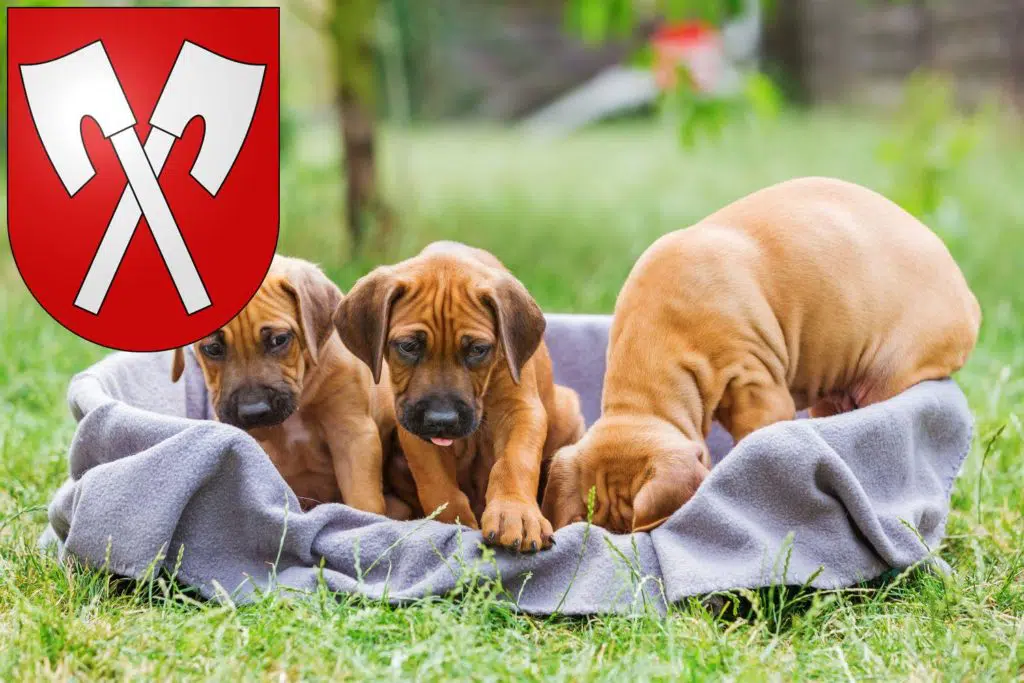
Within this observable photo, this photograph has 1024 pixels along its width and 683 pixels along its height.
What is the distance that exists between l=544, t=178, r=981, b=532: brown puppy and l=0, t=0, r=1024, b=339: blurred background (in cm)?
240

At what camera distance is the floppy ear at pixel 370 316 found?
3.69 metres

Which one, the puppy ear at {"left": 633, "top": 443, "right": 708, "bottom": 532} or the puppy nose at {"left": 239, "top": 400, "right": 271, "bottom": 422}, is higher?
the puppy nose at {"left": 239, "top": 400, "right": 271, "bottom": 422}

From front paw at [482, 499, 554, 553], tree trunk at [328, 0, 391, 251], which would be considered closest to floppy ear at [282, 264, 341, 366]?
front paw at [482, 499, 554, 553]

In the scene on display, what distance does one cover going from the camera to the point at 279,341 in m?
3.92

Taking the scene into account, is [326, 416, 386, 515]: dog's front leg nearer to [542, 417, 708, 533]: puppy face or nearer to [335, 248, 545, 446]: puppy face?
[335, 248, 545, 446]: puppy face

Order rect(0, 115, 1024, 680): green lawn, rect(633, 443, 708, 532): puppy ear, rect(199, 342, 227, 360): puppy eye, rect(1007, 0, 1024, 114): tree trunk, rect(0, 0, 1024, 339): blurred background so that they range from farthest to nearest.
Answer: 1. rect(1007, 0, 1024, 114): tree trunk
2. rect(0, 0, 1024, 339): blurred background
3. rect(199, 342, 227, 360): puppy eye
4. rect(633, 443, 708, 532): puppy ear
5. rect(0, 115, 1024, 680): green lawn

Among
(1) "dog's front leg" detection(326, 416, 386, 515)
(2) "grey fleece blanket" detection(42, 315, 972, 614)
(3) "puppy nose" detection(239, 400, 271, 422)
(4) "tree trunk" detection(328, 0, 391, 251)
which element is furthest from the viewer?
(4) "tree trunk" detection(328, 0, 391, 251)

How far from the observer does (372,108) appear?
823 centimetres

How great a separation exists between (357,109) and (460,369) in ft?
15.9

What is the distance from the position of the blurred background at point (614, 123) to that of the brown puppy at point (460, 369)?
2.75 meters

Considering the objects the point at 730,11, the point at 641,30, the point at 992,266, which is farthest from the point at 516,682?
the point at 641,30

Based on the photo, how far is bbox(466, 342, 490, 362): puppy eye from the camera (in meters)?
3.64

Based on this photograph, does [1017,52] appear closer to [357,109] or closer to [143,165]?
[357,109]

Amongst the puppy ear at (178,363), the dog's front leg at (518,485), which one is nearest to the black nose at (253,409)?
the puppy ear at (178,363)
